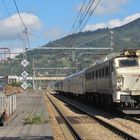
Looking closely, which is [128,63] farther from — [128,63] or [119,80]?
[119,80]

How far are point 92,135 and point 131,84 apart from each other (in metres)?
7.00

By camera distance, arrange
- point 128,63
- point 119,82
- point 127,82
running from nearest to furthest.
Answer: point 119,82
point 127,82
point 128,63

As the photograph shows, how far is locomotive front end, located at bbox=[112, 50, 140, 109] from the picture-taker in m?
24.4

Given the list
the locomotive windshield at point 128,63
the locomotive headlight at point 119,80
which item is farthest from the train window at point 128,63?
the locomotive headlight at point 119,80

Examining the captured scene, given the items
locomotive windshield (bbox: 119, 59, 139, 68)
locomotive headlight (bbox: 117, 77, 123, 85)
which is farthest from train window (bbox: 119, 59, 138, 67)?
locomotive headlight (bbox: 117, 77, 123, 85)

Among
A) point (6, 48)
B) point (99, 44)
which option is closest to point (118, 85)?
point (6, 48)

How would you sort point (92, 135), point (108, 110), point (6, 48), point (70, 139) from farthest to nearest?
point (6, 48) → point (108, 110) → point (92, 135) → point (70, 139)

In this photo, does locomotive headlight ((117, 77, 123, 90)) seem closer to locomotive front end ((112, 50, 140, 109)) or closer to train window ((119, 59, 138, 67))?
locomotive front end ((112, 50, 140, 109))

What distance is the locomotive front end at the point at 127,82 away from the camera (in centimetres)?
2442

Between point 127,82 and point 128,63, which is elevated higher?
point 128,63

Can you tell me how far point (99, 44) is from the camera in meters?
129

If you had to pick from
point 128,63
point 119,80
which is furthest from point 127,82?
point 128,63

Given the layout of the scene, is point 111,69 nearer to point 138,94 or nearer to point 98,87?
point 138,94

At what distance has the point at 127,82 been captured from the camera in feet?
81.0
